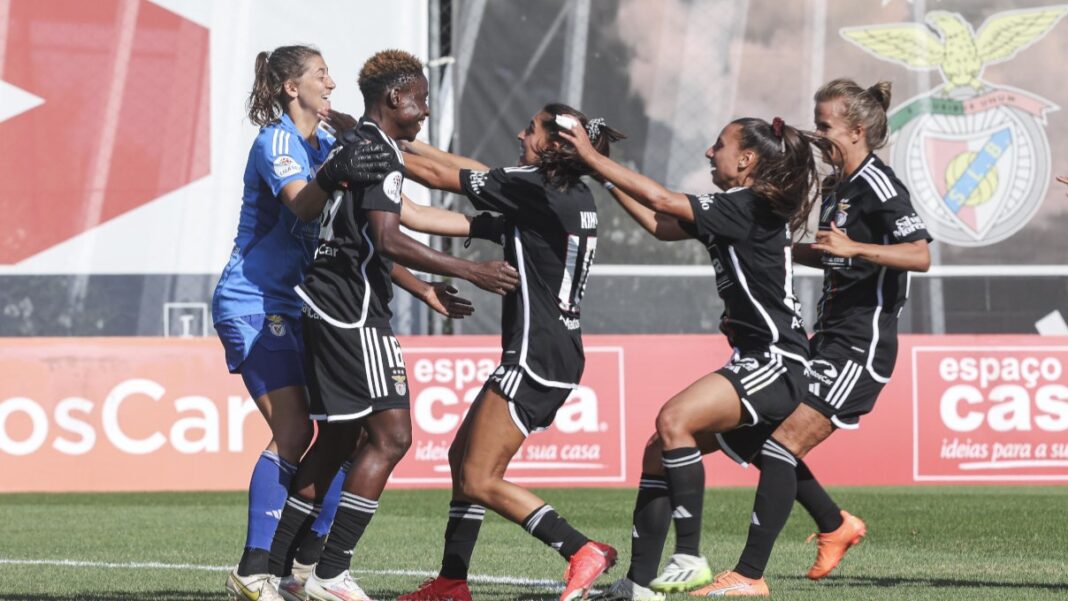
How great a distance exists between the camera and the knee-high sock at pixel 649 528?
629 centimetres

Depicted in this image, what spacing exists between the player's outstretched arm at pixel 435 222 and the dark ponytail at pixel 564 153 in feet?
1.74

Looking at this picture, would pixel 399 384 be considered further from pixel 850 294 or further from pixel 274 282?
pixel 850 294

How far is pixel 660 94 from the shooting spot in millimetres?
15398

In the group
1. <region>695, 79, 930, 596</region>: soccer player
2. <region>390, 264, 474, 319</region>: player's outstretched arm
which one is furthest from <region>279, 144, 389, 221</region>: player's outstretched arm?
<region>695, 79, 930, 596</region>: soccer player

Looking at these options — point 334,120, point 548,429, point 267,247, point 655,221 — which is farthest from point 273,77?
point 548,429

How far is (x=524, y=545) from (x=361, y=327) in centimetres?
316

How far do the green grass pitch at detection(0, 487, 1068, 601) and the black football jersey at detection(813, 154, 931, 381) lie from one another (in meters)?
1.10

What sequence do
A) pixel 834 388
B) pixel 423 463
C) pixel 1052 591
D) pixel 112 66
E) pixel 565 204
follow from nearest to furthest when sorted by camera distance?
1. pixel 565 204
2. pixel 1052 591
3. pixel 834 388
4. pixel 423 463
5. pixel 112 66

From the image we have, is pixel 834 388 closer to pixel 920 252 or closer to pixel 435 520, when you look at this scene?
pixel 920 252

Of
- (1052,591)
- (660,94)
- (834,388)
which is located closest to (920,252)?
(834,388)

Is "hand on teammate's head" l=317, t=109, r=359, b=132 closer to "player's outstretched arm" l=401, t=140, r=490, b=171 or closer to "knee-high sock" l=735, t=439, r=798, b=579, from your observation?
"player's outstretched arm" l=401, t=140, r=490, b=171

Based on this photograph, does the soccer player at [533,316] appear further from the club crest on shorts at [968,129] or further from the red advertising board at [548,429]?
the club crest on shorts at [968,129]

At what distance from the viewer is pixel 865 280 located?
284 inches

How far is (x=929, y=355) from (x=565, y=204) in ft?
27.9
